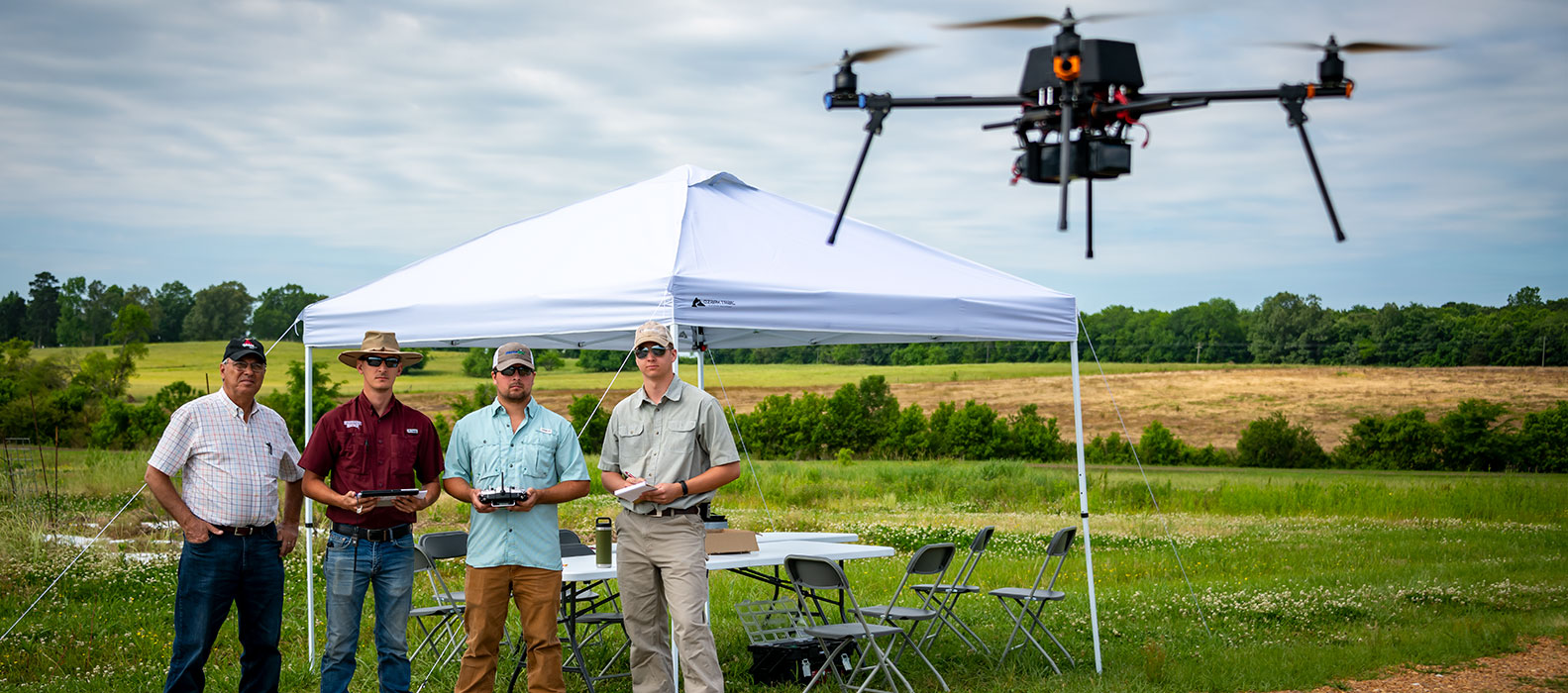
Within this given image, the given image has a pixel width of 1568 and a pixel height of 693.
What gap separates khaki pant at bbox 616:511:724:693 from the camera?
15.9ft

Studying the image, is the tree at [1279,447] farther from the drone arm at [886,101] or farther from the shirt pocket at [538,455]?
the shirt pocket at [538,455]

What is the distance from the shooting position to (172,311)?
68.8 m

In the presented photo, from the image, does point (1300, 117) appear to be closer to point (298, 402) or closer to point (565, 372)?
point (298, 402)

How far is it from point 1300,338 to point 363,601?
183 ft

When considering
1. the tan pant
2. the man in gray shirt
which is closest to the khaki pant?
the man in gray shirt

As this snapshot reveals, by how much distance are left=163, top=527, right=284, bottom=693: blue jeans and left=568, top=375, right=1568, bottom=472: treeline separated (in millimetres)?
30001

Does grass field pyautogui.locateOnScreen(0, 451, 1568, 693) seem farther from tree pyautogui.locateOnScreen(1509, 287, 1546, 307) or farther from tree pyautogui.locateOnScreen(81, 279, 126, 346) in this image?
tree pyautogui.locateOnScreen(81, 279, 126, 346)

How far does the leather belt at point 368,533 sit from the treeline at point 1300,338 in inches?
1610

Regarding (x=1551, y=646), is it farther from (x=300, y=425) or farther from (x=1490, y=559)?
(x=300, y=425)

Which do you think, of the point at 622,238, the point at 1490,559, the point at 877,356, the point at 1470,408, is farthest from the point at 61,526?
the point at 877,356

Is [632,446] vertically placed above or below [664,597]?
above

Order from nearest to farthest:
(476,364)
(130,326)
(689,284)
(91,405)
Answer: (689,284) → (91,405) → (476,364) → (130,326)

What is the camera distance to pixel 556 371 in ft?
182

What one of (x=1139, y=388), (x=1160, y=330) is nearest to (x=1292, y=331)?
(x=1160, y=330)
